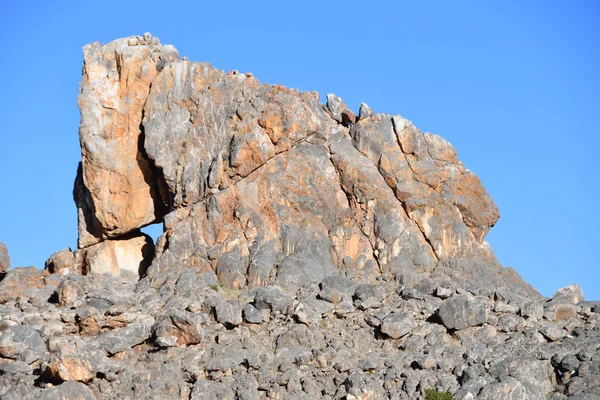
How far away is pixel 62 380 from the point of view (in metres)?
64.6

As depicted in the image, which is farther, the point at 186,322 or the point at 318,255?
the point at 318,255

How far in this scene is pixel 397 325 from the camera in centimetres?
6900

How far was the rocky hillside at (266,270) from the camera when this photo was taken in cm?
6594

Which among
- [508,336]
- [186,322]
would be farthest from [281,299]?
[508,336]

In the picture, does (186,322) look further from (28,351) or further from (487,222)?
(487,222)

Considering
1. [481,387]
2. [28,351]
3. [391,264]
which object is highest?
[391,264]

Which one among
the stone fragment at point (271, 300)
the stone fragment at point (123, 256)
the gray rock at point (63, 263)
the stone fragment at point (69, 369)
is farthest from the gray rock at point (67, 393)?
the gray rock at point (63, 263)

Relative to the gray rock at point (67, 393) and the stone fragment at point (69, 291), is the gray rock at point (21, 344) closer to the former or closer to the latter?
the gray rock at point (67, 393)

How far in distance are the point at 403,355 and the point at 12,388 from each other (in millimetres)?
Result: 19773

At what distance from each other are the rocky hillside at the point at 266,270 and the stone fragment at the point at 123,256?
0.11 metres

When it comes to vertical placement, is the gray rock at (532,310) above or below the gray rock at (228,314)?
below

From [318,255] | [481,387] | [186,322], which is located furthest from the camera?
[318,255]

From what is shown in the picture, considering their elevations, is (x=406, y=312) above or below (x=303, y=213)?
below

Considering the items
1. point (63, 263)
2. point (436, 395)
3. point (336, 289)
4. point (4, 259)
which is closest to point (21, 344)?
point (4, 259)
